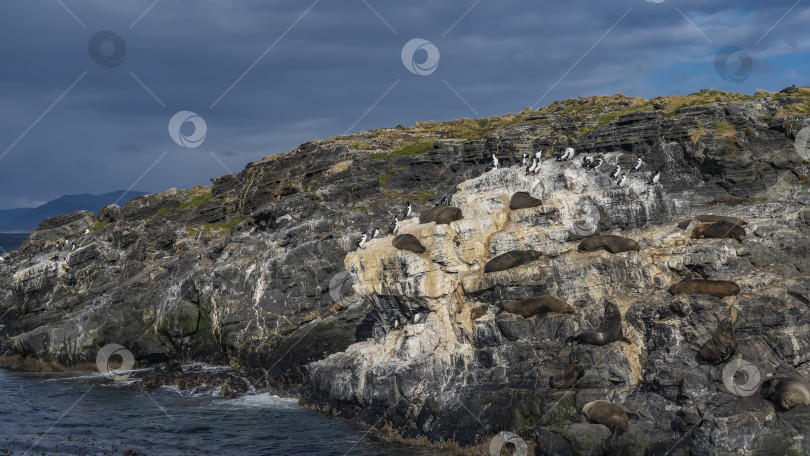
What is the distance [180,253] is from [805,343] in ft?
161

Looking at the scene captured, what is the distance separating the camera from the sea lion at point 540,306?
2909cm

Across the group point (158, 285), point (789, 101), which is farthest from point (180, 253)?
point (789, 101)

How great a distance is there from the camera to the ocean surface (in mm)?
27766

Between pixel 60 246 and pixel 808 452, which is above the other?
pixel 60 246

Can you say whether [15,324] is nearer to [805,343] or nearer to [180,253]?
[180,253]

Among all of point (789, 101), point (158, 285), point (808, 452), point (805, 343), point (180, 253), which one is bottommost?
point (808, 452)

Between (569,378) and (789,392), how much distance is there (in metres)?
7.99

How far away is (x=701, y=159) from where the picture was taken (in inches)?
1799

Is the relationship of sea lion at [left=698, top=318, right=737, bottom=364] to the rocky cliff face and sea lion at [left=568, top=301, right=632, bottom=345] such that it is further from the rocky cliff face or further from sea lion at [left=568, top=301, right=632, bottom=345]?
sea lion at [left=568, top=301, right=632, bottom=345]
